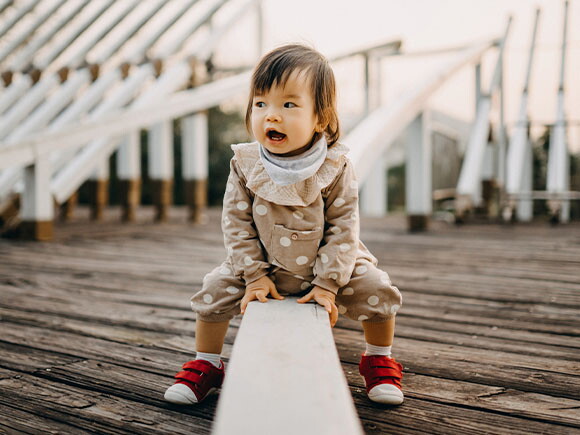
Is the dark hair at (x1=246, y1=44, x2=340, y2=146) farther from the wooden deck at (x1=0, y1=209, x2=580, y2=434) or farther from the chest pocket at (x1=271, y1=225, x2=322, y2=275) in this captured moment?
the wooden deck at (x1=0, y1=209, x2=580, y2=434)

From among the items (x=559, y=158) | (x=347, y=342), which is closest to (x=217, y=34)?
(x=559, y=158)

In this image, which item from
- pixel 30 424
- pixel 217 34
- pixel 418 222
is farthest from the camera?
pixel 217 34

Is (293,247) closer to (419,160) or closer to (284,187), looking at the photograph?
(284,187)

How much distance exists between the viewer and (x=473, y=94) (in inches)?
181

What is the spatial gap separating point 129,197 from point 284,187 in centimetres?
370

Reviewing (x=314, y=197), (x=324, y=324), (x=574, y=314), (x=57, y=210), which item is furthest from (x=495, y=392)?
(x=57, y=210)

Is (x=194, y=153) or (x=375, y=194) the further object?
(x=375, y=194)

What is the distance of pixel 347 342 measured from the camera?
1486mm

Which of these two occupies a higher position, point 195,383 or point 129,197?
point 129,197

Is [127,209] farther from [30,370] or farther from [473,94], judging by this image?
[30,370]

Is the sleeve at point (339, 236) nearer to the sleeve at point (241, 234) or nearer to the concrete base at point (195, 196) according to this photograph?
the sleeve at point (241, 234)

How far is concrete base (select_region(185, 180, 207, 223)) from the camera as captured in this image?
4.60 meters

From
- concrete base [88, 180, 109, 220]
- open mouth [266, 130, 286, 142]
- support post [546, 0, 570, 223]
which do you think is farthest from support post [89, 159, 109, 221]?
open mouth [266, 130, 286, 142]

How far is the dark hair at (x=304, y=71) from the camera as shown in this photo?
1.16m
